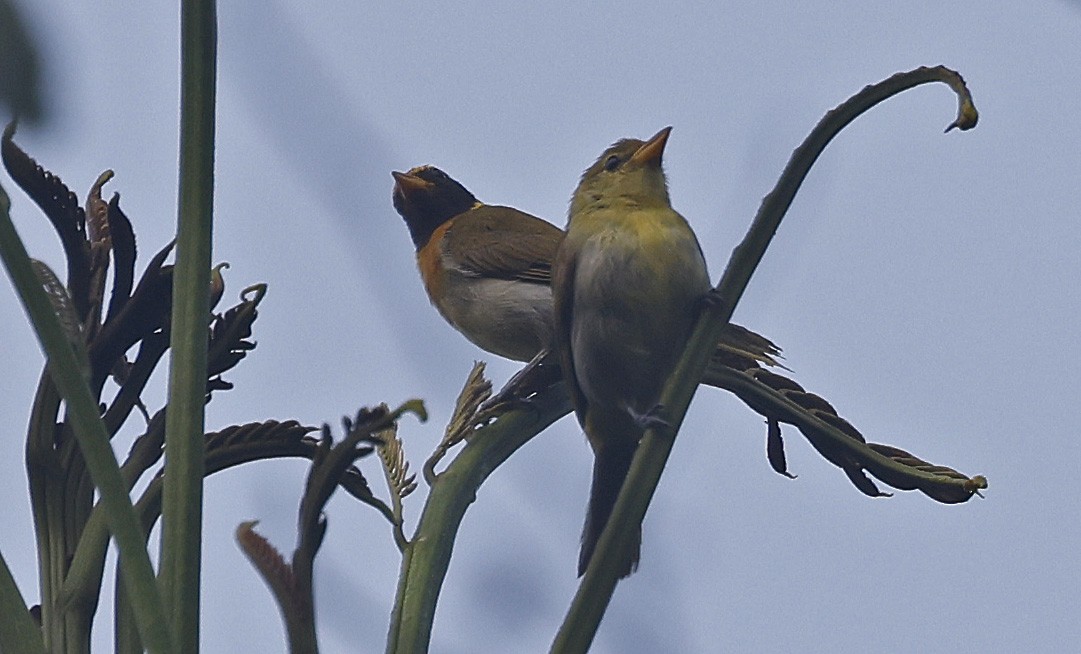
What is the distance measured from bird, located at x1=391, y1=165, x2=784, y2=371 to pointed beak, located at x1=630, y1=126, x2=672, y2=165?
4.09 feet

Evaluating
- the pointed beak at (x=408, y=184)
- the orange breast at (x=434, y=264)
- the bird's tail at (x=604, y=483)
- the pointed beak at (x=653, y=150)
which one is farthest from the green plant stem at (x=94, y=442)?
the pointed beak at (x=408, y=184)

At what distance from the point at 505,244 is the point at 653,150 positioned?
5.80ft

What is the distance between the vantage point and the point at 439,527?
1076 mm

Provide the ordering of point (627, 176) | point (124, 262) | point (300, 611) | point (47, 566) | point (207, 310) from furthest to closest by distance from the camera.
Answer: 1. point (627, 176)
2. point (124, 262)
3. point (47, 566)
4. point (207, 310)
5. point (300, 611)

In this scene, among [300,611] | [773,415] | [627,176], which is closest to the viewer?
[300,611]

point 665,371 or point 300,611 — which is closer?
point 300,611

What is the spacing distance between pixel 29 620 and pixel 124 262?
1.42 feet

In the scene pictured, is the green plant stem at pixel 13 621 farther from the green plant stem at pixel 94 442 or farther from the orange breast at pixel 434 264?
the orange breast at pixel 434 264

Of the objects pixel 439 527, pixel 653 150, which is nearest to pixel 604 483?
pixel 653 150

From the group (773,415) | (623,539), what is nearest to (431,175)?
(773,415)

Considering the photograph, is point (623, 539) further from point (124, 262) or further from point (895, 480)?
point (124, 262)

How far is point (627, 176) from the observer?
3.06 m

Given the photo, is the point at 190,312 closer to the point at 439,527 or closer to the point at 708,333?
the point at 439,527

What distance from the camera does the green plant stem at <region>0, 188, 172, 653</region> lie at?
31.2 inches
